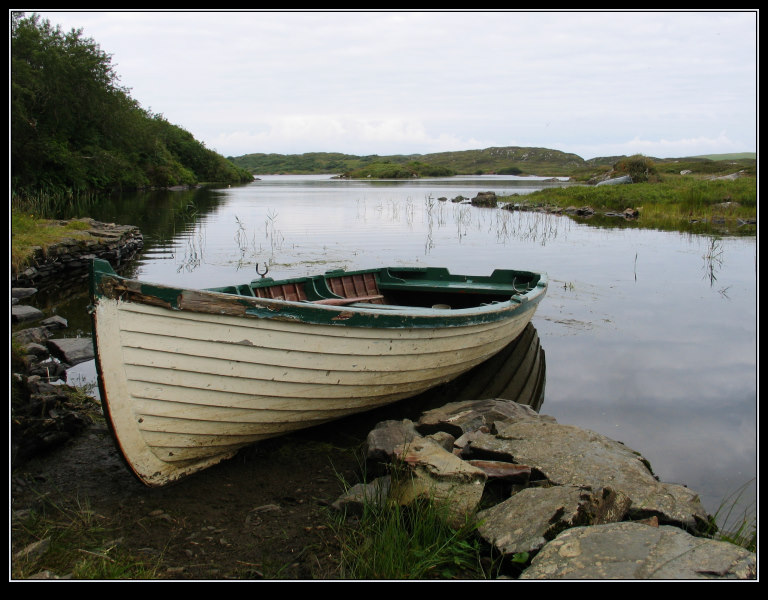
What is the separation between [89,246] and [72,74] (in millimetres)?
12399

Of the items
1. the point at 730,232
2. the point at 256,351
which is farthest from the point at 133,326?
the point at 730,232

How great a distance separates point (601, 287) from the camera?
13.9 meters

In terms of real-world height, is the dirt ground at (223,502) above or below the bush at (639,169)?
below

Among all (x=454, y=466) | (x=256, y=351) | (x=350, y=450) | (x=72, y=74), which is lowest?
(x=350, y=450)

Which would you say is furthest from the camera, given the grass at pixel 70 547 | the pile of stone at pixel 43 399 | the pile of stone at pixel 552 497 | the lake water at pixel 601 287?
the lake water at pixel 601 287

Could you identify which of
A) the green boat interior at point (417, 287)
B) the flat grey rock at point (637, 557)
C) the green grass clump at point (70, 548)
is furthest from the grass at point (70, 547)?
the green boat interior at point (417, 287)

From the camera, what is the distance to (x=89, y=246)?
49.0ft

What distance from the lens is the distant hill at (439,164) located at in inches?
4134

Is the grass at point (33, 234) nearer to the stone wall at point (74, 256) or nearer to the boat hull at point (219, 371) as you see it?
the stone wall at point (74, 256)

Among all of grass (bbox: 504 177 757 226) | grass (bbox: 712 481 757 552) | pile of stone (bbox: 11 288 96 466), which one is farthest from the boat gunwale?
grass (bbox: 504 177 757 226)

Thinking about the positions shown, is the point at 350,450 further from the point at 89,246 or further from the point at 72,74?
the point at 72,74

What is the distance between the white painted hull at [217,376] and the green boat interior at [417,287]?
268 cm

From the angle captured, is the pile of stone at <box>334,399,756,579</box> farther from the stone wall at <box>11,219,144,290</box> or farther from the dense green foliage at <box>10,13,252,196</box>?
the stone wall at <box>11,219,144,290</box>

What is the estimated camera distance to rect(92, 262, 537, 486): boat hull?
431 centimetres
